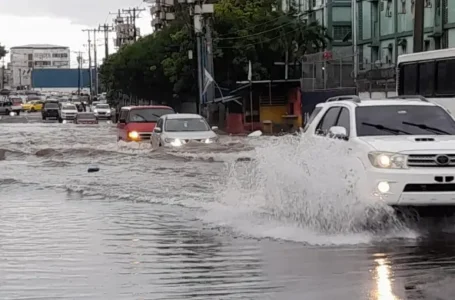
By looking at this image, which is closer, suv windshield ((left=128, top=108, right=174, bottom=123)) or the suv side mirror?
the suv side mirror

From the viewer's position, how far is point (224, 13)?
196 ft

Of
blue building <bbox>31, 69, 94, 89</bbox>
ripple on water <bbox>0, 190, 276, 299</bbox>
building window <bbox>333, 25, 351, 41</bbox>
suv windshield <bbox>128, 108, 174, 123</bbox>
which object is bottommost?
ripple on water <bbox>0, 190, 276, 299</bbox>

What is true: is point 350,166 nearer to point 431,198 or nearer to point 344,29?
point 431,198

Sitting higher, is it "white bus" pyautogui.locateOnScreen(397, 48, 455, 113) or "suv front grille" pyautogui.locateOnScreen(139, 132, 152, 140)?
"white bus" pyautogui.locateOnScreen(397, 48, 455, 113)

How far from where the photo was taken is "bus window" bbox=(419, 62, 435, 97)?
2378 centimetres

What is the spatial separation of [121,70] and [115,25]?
71835 mm

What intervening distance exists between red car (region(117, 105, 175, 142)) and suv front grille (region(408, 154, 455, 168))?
2024 cm

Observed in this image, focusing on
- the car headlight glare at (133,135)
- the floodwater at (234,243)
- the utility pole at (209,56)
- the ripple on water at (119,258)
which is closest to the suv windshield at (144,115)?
the car headlight glare at (133,135)

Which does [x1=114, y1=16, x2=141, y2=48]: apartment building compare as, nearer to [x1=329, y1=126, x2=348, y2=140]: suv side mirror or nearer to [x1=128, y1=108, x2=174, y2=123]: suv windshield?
[x1=128, y1=108, x2=174, y2=123]: suv windshield

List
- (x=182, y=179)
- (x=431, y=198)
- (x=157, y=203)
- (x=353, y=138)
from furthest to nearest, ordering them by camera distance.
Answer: (x=182, y=179)
(x=157, y=203)
(x=353, y=138)
(x=431, y=198)

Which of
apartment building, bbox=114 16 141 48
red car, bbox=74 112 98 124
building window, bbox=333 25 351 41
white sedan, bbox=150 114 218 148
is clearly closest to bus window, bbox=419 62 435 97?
white sedan, bbox=150 114 218 148

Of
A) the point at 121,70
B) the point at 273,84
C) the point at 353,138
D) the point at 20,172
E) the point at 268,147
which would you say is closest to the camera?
the point at 353,138

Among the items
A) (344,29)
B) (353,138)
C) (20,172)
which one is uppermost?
(344,29)

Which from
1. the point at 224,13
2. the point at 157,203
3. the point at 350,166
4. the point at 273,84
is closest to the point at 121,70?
the point at 224,13
